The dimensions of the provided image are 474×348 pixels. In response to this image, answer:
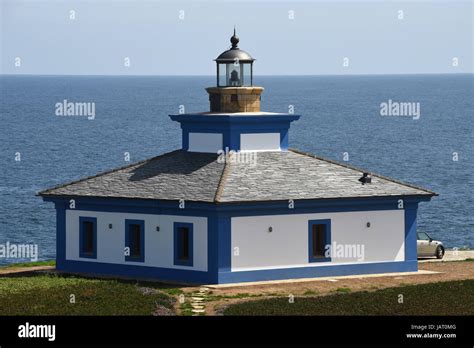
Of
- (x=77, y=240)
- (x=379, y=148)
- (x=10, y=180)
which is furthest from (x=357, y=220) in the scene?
(x=379, y=148)

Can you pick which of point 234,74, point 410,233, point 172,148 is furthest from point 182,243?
point 172,148

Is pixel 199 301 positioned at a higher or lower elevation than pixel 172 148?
lower

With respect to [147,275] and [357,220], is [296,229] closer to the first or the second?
[357,220]

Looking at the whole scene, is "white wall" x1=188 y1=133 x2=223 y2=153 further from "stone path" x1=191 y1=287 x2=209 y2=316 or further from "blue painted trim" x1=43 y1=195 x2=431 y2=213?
"stone path" x1=191 y1=287 x2=209 y2=316

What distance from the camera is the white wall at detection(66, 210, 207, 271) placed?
48.5m

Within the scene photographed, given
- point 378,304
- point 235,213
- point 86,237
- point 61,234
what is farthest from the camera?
point 61,234

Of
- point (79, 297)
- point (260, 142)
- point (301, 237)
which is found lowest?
point (79, 297)

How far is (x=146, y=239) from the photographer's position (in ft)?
163

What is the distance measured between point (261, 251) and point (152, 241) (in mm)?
3929

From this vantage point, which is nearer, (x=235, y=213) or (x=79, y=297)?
(x=79, y=297)

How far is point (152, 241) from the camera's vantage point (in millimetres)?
49656

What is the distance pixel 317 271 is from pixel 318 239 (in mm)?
1144

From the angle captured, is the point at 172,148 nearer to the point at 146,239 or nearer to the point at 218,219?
the point at 146,239
